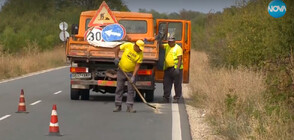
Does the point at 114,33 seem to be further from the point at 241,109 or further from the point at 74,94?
the point at 241,109

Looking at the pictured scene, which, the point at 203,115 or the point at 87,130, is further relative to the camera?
the point at 203,115

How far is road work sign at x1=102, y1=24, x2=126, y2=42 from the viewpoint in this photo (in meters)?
21.0

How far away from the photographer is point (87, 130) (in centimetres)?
1446

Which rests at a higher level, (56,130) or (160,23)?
(160,23)

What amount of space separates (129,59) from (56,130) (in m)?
5.22

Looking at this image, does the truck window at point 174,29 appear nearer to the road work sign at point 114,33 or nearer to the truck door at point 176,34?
the truck door at point 176,34

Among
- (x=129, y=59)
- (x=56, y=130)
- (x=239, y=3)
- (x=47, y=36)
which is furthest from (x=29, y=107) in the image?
(x=47, y=36)

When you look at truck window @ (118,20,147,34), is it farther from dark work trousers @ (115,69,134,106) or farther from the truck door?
dark work trousers @ (115,69,134,106)

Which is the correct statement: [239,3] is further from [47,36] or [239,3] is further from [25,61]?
[47,36]

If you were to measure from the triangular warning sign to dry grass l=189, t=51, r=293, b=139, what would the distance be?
323 cm

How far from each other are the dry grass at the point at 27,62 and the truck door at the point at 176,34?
12.2 metres

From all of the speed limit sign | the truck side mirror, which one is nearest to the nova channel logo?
the speed limit sign

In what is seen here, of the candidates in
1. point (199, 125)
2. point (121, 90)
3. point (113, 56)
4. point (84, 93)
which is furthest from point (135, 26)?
point (199, 125)

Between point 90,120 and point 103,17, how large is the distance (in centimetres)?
623
